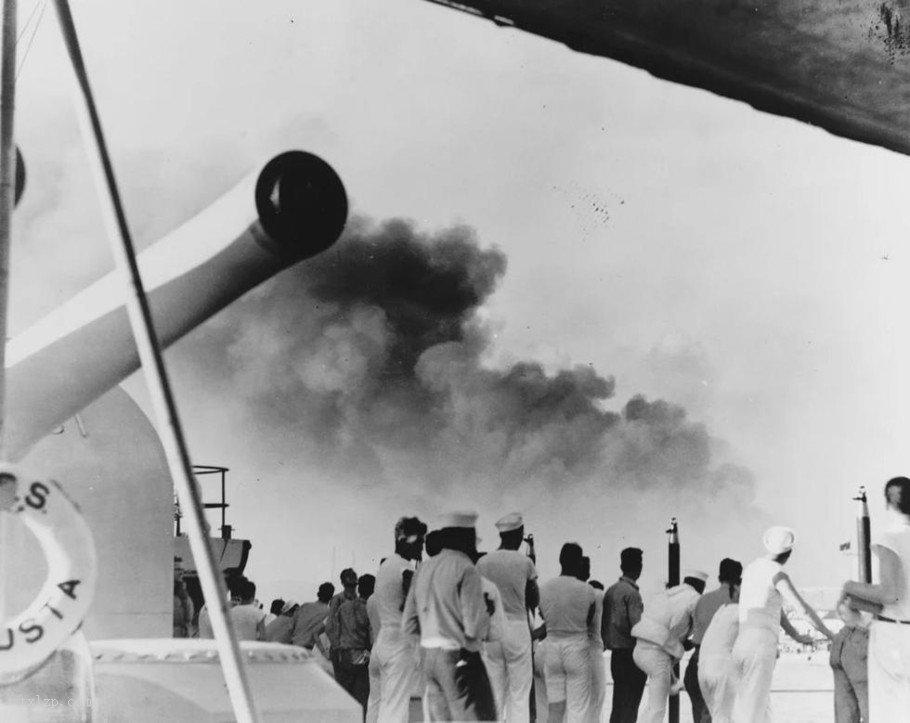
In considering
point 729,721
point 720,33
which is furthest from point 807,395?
point 720,33

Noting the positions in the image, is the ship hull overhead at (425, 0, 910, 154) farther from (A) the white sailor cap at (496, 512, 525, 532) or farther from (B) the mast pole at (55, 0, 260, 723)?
(A) the white sailor cap at (496, 512, 525, 532)

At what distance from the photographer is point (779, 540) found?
7.02 meters

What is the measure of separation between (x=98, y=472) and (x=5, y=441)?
52 cm

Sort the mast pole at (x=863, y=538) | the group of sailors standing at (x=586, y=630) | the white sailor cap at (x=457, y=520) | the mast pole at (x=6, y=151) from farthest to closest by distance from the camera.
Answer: the mast pole at (x=863, y=538) → the white sailor cap at (x=457, y=520) → the group of sailors standing at (x=586, y=630) → the mast pole at (x=6, y=151)

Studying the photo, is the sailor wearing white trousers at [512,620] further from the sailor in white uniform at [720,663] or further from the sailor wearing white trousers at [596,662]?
the sailor in white uniform at [720,663]

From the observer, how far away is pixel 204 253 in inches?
152

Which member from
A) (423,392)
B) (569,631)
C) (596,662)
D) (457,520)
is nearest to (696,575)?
(596,662)

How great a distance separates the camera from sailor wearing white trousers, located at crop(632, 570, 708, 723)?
8.08m

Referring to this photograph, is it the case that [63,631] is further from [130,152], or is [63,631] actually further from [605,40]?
[605,40]

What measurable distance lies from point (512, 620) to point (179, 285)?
413 cm

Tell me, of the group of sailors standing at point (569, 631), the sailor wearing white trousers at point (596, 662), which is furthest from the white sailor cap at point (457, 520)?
the sailor wearing white trousers at point (596, 662)

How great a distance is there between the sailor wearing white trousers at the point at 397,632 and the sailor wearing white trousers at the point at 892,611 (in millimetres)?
2605

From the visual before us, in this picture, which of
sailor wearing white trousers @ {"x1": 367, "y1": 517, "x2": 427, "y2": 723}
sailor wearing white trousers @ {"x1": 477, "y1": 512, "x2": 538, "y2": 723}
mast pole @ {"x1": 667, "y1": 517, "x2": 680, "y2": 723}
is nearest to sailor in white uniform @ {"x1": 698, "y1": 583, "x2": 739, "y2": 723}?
sailor wearing white trousers @ {"x1": 477, "y1": 512, "x2": 538, "y2": 723}

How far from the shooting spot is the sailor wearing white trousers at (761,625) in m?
6.95
